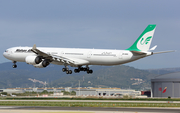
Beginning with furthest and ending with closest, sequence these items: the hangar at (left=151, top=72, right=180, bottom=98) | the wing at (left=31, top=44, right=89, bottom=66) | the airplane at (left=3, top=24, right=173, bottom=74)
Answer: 1. the hangar at (left=151, top=72, right=180, bottom=98)
2. the wing at (left=31, top=44, right=89, bottom=66)
3. the airplane at (left=3, top=24, right=173, bottom=74)

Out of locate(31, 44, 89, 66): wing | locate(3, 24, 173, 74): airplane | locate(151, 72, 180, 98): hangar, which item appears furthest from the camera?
locate(151, 72, 180, 98): hangar

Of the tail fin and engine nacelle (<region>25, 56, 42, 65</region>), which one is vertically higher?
the tail fin

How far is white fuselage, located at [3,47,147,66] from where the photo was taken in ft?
232

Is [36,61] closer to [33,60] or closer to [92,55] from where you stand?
[33,60]

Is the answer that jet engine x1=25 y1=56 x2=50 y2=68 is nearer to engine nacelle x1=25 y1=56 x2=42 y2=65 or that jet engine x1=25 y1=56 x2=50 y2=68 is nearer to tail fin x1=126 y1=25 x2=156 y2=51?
engine nacelle x1=25 y1=56 x2=42 y2=65

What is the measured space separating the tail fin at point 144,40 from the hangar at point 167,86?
55.9 metres

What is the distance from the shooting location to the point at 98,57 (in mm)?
71875

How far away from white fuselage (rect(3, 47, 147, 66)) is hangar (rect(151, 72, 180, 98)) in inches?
2267

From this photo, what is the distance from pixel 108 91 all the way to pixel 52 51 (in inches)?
4956

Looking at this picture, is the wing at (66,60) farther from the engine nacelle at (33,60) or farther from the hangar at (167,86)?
the hangar at (167,86)

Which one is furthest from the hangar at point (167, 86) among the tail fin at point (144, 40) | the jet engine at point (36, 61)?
the jet engine at point (36, 61)

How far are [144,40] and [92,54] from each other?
12.0 m

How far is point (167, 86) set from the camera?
12462 centimetres

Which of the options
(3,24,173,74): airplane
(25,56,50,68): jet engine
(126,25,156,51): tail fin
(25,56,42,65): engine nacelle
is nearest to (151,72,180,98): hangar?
(3,24,173,74): airplane
